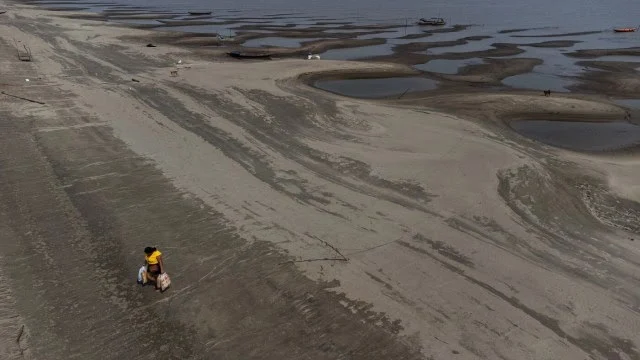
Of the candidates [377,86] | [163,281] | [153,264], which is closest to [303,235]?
[163,281]

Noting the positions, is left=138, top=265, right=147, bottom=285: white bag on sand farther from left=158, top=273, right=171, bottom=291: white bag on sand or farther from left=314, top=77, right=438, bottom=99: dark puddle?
left=314, top=77, right=438, bottom=99: dark puddle

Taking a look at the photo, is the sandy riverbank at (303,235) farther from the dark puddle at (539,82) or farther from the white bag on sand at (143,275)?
the dark puddle at (539,82)

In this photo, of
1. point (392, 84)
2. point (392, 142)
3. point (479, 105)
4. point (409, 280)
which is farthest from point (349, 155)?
point (392, 84)

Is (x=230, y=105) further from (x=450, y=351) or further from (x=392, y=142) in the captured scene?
(x=450, y=351)

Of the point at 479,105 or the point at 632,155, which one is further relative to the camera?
the point at 479,105

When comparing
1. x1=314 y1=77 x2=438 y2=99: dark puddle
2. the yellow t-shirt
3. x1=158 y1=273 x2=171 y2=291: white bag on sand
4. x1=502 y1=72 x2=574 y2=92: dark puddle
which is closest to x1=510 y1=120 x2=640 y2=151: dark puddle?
x1=502 y1=72 x2=574 y2=92: dark puddle

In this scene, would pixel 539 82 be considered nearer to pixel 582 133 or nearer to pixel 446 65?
pixel 446 65
